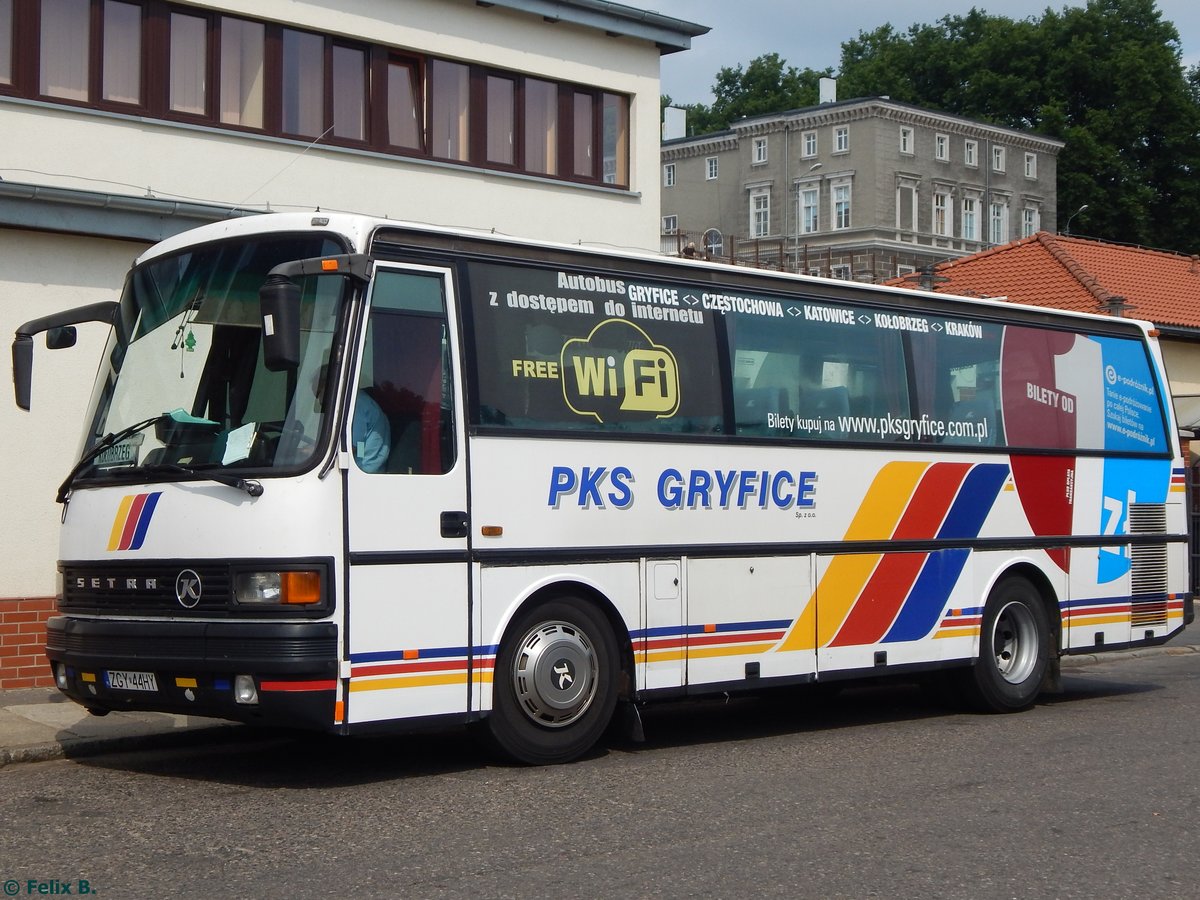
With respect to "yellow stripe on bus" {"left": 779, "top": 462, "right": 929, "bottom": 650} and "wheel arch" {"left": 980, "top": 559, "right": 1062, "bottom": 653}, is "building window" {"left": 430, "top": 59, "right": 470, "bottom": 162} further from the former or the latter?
"wheel arch" {"left": 980, "top": 559, "right": 1062, "bottom": 653}

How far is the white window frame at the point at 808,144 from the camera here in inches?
3359

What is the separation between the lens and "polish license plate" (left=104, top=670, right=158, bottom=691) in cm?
909

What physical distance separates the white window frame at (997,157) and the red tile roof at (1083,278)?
161ft

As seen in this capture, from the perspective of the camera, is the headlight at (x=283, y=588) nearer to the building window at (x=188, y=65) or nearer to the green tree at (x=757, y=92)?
the building window at (x=188, y=65)

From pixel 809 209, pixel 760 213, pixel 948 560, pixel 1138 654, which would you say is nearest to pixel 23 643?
pixel 948 560

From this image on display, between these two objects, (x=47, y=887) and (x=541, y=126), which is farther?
(x=541, y=126)

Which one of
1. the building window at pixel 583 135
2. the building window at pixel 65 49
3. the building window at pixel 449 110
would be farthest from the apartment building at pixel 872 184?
the building window at pixel 65 49

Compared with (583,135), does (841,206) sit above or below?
above

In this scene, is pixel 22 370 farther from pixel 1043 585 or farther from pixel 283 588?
pixel 1043 585

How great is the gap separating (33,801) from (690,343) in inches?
198

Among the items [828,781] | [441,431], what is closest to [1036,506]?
[828,781]

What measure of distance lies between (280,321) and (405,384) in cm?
106

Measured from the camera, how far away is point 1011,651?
13406 mm

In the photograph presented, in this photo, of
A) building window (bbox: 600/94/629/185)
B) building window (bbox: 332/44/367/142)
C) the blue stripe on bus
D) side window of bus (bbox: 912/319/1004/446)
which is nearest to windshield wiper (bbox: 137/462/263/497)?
the blue stripe on bus
